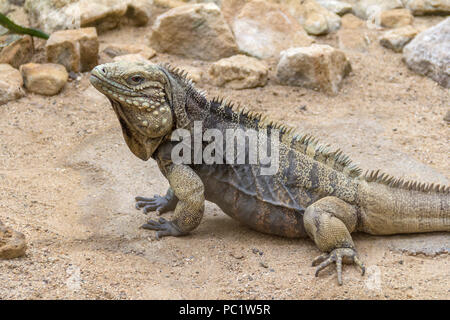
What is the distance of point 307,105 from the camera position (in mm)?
9070

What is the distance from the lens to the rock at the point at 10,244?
4691 millimetres

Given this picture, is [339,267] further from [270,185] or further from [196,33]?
[196,33]

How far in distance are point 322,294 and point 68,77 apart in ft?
21.4

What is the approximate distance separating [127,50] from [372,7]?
231 inches

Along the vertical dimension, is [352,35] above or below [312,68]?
below

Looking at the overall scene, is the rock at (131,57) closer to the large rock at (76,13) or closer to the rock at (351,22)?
the large rock at (76,13)

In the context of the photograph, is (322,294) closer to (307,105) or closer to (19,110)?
(307,105)

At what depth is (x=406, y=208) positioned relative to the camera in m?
5.49

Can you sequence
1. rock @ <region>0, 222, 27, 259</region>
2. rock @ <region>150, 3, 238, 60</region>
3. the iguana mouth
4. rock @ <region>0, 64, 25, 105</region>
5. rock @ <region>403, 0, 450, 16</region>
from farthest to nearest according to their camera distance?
rock @ <region>403, 0, 450, 16</region> < rock @ <region>150, 3, 238, 60</region> < rock @ <region>0, 64, 25, 105</region> < the iguana mouth < rock @ <region>0, 222, 27, 259</region>

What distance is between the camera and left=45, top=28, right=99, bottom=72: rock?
9.27 metres

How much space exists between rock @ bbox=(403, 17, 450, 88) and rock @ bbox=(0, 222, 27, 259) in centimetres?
786

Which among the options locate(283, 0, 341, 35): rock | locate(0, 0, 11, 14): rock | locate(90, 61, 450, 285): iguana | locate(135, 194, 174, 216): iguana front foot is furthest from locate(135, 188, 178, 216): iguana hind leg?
locate(0, 0, 11, 14): rock

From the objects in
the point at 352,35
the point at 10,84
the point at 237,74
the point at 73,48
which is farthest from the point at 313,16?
the point at 10,84

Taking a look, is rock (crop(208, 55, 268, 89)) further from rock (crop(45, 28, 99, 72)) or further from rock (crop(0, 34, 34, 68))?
rock (crop(0, 34, 34, 68))
